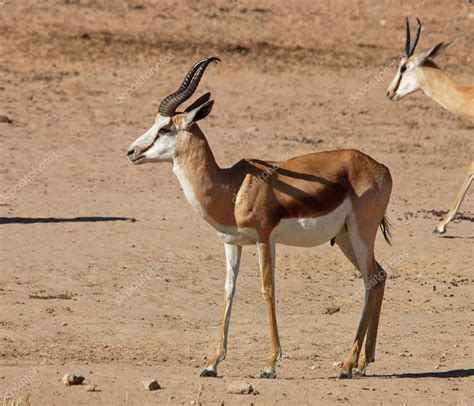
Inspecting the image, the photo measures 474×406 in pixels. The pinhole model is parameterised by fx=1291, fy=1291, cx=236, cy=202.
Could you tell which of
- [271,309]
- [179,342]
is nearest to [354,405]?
[271,309]

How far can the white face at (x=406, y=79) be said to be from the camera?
55.7ft

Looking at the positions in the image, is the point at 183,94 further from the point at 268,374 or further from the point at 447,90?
the point at 447,90

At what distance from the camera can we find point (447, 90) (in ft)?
54.7

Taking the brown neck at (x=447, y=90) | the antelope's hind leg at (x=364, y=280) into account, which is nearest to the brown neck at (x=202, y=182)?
the antelope's hind leg at (x=364, y=280)

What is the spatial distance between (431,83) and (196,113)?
27.1 feet

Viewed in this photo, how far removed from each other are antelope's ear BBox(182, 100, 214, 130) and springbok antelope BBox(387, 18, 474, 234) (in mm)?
7669

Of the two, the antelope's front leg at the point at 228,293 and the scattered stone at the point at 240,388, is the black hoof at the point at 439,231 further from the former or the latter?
the scattered stone at the point at 240,388

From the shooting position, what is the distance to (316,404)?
28.3 ft

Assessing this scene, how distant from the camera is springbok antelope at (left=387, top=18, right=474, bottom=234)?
16522 millimetres

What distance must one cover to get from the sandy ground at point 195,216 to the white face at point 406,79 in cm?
141

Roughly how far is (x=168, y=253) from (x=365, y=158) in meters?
4.18

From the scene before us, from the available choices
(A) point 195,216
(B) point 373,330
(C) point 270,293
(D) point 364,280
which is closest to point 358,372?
(B) point 373,330

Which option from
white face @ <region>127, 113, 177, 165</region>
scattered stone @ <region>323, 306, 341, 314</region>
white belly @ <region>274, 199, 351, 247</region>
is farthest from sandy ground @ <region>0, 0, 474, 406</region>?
white face @ <region>127, 113, 177, 165</region>

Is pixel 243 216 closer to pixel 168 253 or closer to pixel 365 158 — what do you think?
pixel 365 158
